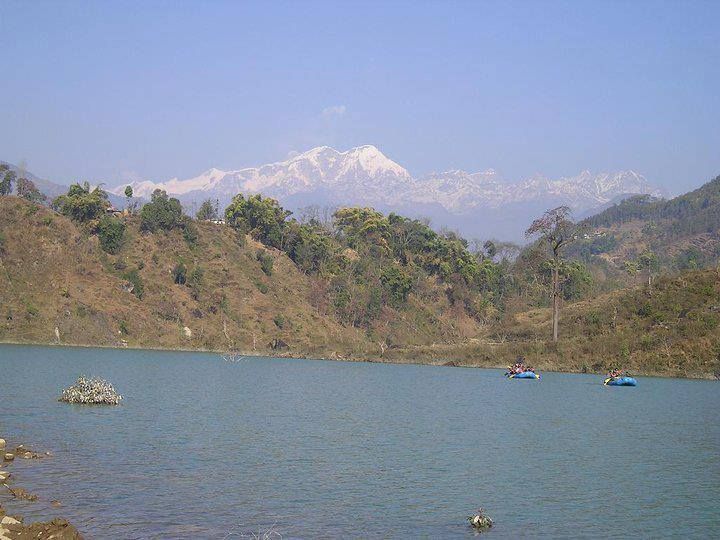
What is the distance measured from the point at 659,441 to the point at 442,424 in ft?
33.6

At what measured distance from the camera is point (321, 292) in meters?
127

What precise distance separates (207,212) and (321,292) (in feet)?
103

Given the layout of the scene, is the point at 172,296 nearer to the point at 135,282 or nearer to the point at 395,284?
the point at 135,282

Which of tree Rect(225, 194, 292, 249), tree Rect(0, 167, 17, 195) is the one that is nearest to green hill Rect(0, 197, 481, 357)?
tree Rect(225, 194, 292, 249)

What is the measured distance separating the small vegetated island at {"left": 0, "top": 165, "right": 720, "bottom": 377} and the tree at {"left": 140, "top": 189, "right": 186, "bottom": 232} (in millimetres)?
210

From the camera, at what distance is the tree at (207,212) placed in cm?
14125

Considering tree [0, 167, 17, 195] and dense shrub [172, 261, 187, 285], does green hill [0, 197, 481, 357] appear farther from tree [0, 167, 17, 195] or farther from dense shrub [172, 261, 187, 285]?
tree [0, 167, 17, 195]

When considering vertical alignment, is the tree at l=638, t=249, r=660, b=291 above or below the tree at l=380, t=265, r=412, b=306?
above

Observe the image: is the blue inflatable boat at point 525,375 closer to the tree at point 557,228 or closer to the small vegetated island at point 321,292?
the small vegetated island at point 321,292

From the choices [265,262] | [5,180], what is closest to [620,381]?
[265,262]

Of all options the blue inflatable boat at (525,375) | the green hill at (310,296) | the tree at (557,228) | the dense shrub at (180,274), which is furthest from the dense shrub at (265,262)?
the blue inflatable boat at (525,375)

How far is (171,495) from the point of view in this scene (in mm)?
22859

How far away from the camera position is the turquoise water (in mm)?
21125

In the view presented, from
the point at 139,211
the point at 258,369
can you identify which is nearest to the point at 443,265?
the point at 139,211
